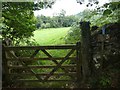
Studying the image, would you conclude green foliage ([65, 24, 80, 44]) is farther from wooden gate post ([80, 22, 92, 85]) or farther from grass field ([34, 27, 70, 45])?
wooden gate post ([80, 22, 92, 85])

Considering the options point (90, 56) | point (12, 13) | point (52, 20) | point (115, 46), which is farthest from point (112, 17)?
point (52, 20)

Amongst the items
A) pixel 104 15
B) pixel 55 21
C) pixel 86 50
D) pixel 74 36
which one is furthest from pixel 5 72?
pixel 55 21

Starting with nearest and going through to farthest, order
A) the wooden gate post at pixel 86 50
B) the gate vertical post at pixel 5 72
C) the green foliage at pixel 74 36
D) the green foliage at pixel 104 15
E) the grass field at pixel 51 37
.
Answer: the green foliage at pixel 104 15 → the wooden gate post at pixel 86 50 → the gate vertical post at pixel 5 72 → the green foliage at pixel 74 36 → the grass field at pixel 51 37

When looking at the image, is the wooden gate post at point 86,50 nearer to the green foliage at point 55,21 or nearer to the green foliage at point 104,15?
the green foliage at point 104,15

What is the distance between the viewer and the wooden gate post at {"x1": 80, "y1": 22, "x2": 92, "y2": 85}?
6.96 metres

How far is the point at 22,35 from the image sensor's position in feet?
30.3

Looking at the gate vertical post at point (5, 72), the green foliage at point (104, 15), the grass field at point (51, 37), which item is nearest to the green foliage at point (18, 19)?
the gate vertical post at point (5, 72)

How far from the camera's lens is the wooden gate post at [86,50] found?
6957 millimetres

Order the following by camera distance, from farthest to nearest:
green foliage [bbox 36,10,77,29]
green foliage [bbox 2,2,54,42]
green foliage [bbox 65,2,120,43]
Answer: green foliage [bbox 36,10,77,29] < green foliage [bbox 2,2,54,42] < green foliage [bbox 65,2,120,43]

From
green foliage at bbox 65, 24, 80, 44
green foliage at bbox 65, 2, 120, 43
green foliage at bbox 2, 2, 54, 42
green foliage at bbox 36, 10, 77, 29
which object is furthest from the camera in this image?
green foliage at bbox 36, 10, 77, 29

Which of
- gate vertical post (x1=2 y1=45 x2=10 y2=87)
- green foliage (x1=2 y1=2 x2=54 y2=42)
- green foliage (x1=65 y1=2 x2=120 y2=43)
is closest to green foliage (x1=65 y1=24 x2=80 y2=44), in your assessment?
green foliage (x1=65 y1=2 x2=120 y2=43)

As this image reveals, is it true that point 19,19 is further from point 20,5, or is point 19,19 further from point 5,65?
point 5,65

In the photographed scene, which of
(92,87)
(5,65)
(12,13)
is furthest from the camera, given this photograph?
(12,13)

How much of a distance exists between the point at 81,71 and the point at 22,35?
317 centimetres
